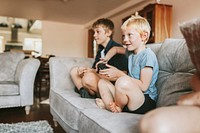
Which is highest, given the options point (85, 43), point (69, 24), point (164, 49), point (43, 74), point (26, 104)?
point (69, 24)

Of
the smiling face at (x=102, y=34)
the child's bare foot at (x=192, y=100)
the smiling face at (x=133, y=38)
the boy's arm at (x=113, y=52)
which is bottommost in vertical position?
the child's bare foot at (x=192, y=100)

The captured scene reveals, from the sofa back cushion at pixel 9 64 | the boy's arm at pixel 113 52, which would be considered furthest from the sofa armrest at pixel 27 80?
the boy's arm at pixel 113 52

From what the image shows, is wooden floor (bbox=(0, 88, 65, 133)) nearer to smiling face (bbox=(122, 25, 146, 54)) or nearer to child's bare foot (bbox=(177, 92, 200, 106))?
smiling face (bbox=(122, 25, 146, 54))

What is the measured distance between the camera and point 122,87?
1.07 m

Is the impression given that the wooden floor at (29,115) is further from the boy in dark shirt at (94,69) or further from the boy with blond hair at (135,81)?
the boy with blond hair at (135,81)

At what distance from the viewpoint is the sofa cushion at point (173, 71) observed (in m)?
1.15

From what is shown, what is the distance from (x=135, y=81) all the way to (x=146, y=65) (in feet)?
0.42

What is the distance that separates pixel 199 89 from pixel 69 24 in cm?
708

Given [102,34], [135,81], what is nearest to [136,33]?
[135,81]

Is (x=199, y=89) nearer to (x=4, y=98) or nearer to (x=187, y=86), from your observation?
(x=187, y=86)

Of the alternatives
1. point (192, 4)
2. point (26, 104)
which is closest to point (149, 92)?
point (26, 104)

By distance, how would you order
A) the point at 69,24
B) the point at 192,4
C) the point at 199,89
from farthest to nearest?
the point at 69,24 → the point at 192,4 → the point at 199,89

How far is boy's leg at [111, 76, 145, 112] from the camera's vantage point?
1060mm

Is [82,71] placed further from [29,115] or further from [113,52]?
[29,115]
